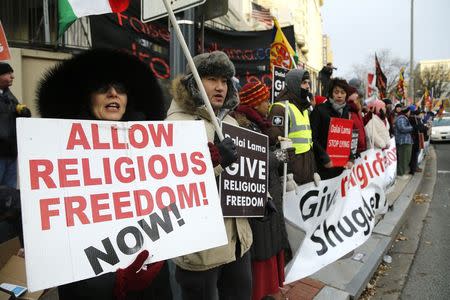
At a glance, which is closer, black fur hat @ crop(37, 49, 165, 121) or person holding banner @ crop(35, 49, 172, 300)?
person holding banner @ crop(35, 49, 172, 300)

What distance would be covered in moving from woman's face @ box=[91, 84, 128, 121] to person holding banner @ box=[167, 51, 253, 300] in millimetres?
434

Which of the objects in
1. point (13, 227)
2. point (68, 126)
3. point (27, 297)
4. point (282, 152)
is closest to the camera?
point (68, 126)

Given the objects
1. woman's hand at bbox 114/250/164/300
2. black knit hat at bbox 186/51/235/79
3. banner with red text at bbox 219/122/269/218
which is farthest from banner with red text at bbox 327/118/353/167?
woman's hand at bbox 114/250/164/300

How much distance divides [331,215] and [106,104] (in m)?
2.55

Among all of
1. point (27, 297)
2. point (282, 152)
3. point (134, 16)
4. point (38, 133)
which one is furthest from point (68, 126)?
point (134, 16)

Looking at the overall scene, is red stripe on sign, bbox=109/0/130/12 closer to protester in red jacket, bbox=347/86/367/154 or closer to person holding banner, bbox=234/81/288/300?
person holding banner, bbox=234/81/288/300

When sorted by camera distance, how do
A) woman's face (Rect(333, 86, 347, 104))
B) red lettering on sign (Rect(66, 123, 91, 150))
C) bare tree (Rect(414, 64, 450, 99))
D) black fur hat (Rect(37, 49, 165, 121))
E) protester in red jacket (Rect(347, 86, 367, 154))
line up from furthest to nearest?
bare tree (Rect(414, 64, 450, 99))
protester in red jacket (Rect(347, 86, 367, 154))
woman's face (Rect(333, 86, 347, 104))
black fur hat (Rect(37, 49, 165, 121))
red lettering on sign (Rect(66, 123, 91, 150))

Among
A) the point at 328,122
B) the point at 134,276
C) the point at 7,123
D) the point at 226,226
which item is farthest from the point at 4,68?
the point at 328,122

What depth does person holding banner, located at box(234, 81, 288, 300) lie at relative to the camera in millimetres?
2637

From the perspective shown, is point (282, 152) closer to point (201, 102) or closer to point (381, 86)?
point (201, 102)

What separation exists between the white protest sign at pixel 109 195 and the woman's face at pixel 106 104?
10 cm

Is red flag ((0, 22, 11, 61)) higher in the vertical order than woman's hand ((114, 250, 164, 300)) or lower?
higher

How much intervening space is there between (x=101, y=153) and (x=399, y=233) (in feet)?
16.6

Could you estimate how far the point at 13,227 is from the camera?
1984 millimetres
